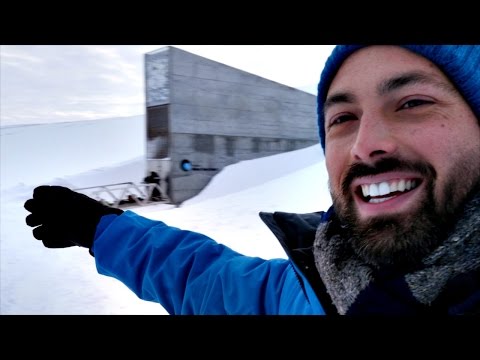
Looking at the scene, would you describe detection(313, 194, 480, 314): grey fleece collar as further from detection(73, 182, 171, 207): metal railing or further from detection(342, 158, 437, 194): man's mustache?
detection(73, 182, 171, 207): metal railing

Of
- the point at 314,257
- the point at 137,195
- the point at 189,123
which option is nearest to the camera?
the point at 314,257

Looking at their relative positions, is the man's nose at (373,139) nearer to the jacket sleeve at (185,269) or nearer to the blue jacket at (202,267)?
the blue jacket at (202,267)

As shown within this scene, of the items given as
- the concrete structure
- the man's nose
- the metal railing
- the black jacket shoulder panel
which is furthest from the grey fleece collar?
the concrete structure

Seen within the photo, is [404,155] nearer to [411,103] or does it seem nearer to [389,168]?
[389,168]

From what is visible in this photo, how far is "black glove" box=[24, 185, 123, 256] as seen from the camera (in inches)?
54.3

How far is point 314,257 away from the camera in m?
1.04

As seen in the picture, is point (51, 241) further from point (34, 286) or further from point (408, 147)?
point (34, 286)

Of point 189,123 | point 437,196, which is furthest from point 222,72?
point 437,196

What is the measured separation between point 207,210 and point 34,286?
338cm

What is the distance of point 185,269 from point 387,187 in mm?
766

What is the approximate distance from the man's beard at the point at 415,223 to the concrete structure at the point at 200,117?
6.94 m

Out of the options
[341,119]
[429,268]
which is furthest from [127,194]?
[429,268]

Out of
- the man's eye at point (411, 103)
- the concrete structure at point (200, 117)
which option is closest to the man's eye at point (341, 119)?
the man's eye at point (411, 103)
